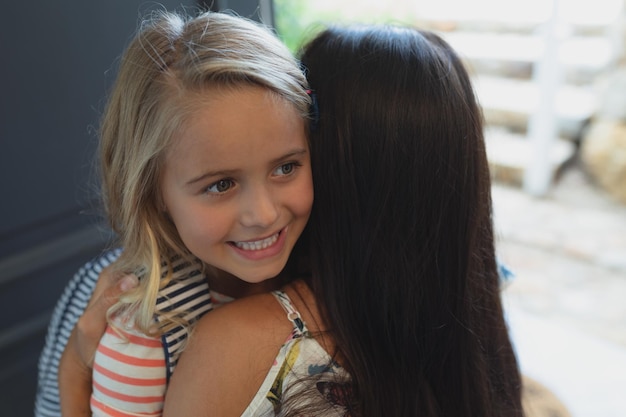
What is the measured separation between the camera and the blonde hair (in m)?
0.79

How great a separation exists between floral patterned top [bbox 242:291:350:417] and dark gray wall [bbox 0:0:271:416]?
0.52 meters

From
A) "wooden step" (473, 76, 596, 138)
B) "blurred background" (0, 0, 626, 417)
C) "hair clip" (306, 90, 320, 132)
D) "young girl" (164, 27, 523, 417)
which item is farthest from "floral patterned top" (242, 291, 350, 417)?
"wooden step" (473, 76, 596, 138)

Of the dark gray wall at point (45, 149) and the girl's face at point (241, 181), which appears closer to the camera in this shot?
the girl's face at point (241, 181)

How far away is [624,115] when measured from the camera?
3131 mm

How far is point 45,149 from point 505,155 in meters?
2.54

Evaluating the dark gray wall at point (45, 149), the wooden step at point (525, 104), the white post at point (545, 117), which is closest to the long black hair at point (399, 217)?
the dark gray wall at point (45, 149)

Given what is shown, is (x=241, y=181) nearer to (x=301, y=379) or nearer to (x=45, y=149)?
(x=301, y=379)

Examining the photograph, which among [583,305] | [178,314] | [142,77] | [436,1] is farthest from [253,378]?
[436,1]

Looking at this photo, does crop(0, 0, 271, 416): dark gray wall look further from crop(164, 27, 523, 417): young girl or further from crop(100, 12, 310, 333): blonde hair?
crop(164, 27, 523, 417): young girl

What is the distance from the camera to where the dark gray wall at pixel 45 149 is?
105 cm

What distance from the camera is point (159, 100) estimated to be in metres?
0.81

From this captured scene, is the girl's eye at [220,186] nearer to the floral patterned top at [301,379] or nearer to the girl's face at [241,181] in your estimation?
the girl's face at [241,181]

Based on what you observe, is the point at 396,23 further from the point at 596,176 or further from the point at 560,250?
the point at 596,176

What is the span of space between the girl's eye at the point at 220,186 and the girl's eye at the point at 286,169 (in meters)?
0.06
